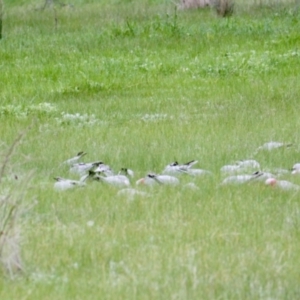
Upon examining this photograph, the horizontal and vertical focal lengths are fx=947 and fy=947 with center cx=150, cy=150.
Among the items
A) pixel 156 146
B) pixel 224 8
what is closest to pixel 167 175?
pixel 156 146

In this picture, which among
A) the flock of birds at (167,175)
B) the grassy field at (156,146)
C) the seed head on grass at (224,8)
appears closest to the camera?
the grassy field at (156,146)

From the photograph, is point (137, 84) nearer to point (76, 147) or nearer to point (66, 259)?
point (76, 147)

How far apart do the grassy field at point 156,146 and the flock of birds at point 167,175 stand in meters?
0.13

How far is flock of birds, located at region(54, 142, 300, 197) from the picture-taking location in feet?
25.1

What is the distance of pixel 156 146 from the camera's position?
988 centimetres

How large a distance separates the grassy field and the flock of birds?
5.0 inches

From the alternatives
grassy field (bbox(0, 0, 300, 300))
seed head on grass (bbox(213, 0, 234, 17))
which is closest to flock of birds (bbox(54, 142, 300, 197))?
grassy field (bbox(0, 0, 300, 300))

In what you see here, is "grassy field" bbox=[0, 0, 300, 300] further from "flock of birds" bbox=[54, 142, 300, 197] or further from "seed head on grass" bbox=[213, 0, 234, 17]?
"seed head on grass" bbox=[213, 0, 234, 17]

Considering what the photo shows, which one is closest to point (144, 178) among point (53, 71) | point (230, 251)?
point (230, 251)

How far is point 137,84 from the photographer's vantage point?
15367mm

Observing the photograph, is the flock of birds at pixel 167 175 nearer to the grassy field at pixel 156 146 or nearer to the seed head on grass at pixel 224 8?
the grassy field at pixel 156 146

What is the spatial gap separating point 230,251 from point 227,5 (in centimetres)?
1982

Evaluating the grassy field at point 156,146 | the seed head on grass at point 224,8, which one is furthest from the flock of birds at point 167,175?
the seed head on grass at point 224,8

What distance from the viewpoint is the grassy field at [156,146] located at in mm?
5465
